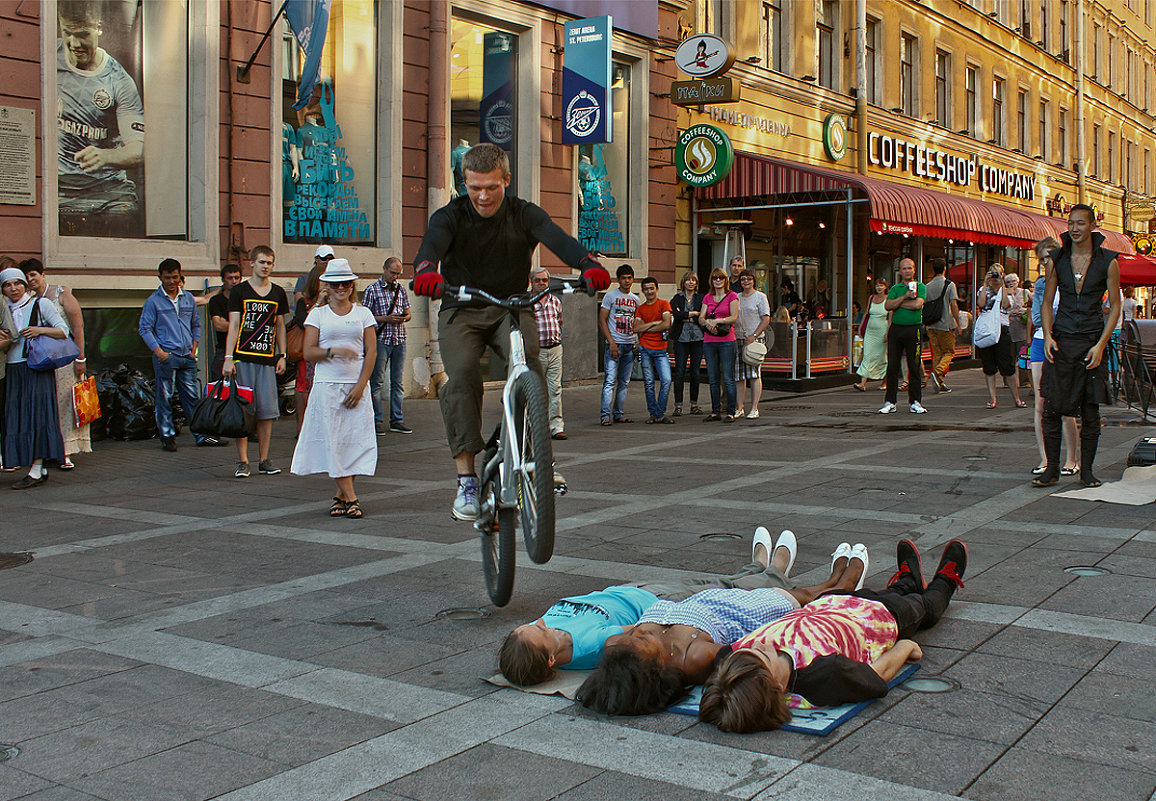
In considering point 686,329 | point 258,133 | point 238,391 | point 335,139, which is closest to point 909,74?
point 686,329

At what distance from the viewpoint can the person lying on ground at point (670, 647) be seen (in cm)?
372

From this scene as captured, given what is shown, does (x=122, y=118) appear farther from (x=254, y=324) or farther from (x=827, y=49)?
(x=827, y=49)

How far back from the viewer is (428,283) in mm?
4949

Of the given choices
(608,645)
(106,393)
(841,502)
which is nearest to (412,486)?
(841,502)

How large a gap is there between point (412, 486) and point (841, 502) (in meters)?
3.31

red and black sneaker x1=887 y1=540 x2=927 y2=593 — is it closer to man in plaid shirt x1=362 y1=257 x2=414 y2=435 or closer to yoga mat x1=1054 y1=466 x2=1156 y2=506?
yoga mat x1=1054 y1=466 x2=1156 y2=506

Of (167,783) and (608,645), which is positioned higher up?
(608,645)

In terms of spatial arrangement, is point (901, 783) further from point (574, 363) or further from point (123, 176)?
point (574, 363)

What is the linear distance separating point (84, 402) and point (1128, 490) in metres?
8.30

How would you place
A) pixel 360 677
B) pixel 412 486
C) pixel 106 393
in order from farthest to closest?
pixel 106 393
pixel 412 486
pixel 360 677

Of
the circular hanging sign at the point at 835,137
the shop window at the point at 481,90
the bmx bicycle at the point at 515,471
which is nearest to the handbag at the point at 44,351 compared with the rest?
the bmx bicycle at the point at 515,471

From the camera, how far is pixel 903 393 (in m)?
18.1

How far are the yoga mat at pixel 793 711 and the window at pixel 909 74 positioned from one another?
87.7ft

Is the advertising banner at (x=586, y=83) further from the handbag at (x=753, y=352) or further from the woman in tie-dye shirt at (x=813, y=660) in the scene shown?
the woman in tie-dye shirt at (x=813, y=660)
